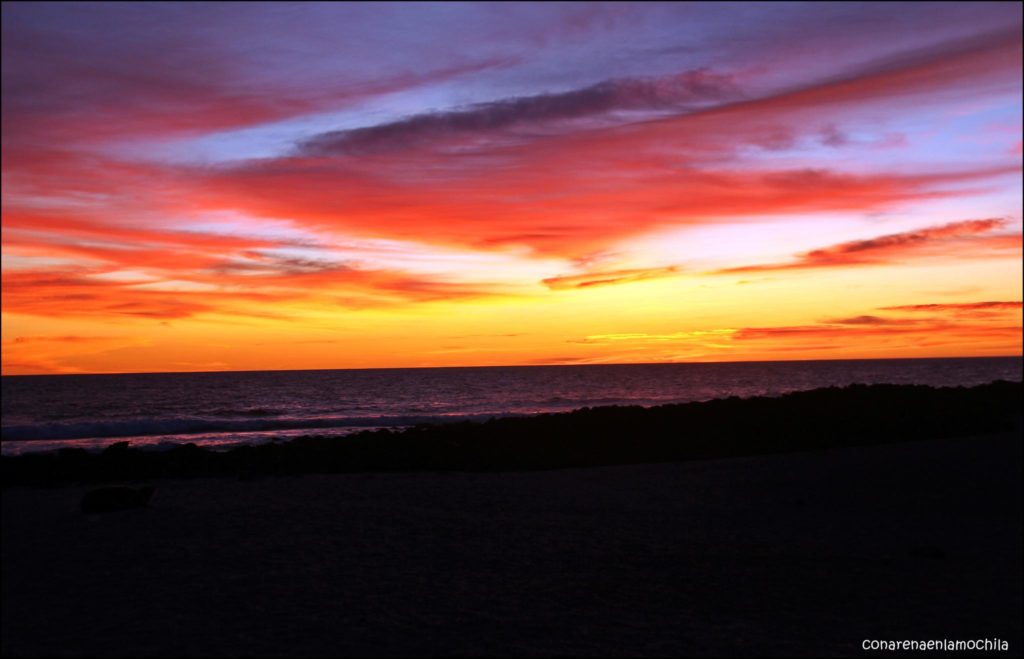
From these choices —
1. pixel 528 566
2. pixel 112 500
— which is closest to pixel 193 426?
pixel 112 500

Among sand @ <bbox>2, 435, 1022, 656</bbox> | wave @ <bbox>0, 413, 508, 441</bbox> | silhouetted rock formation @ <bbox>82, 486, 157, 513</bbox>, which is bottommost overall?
wave @ <bbox>0, 413, 508, 441</bbox>

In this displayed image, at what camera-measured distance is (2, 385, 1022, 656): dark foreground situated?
734 cm

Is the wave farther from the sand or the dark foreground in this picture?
the sand

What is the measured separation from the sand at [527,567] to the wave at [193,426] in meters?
23.6

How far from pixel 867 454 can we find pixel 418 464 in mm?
10464

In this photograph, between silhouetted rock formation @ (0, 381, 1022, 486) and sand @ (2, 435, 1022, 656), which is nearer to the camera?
sand @ (2, 435, 1022, 656)

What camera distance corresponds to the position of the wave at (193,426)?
3795 centimetres

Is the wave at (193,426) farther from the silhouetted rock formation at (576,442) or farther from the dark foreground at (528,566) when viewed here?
the dark foreground at (528,566)

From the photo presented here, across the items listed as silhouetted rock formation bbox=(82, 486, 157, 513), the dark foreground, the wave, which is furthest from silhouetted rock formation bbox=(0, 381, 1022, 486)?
the wave

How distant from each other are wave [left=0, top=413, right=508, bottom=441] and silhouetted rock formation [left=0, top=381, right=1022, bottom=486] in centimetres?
1436

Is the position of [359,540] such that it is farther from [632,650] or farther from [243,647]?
[632,650]

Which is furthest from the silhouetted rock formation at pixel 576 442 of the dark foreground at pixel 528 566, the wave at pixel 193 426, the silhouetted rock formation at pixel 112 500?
the wave at pixel 193 426

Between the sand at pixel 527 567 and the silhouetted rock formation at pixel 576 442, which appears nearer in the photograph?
the sand at pixel 527 567

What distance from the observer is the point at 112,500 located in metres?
13.1
